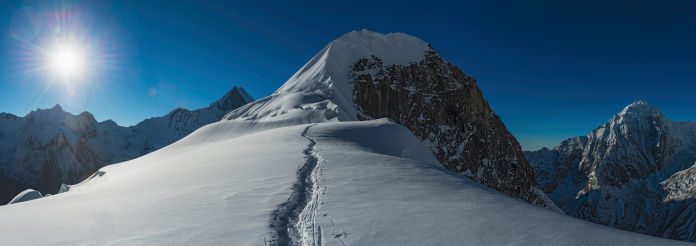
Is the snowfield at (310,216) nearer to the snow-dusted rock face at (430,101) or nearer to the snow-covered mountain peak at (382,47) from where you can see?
the snow-dusted rock face at (430,101)

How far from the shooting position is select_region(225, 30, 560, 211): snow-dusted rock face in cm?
10656

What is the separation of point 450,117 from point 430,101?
10.6 metres

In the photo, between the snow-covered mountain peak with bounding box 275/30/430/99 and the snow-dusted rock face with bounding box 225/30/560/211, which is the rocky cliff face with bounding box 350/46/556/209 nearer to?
the snow-dusted rock face with bounding box 225/30/560/211

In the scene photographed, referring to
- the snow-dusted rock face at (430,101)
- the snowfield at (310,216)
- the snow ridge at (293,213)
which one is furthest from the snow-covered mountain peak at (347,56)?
the snowfield at (310,216)

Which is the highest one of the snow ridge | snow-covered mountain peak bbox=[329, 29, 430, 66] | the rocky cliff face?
snow-covered mountain peak bbox=[329, 29, 430, 66]

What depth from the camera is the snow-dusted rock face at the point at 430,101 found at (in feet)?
350

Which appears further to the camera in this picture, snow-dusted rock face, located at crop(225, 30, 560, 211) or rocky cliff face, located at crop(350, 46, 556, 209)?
rocky cliff face, located at crop(350, 46, 556, 209)

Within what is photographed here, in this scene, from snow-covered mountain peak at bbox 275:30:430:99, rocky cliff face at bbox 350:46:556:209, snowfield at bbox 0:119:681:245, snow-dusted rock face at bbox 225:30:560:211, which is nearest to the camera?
snowfield at bbox 0:119:681:245

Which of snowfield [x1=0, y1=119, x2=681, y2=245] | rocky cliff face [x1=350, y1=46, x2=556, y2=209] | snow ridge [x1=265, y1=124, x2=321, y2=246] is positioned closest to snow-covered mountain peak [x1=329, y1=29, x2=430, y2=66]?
rocky cliff face [x1=350, y1=46, x2=556, y2=209]

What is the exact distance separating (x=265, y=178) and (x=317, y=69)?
86.2 metres

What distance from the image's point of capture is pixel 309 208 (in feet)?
22.6

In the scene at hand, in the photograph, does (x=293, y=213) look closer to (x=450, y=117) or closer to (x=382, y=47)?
(x=450, y=117)

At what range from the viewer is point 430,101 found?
122 metres

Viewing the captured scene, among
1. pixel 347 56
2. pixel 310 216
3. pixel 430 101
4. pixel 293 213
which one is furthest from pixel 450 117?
pixel 310 216
